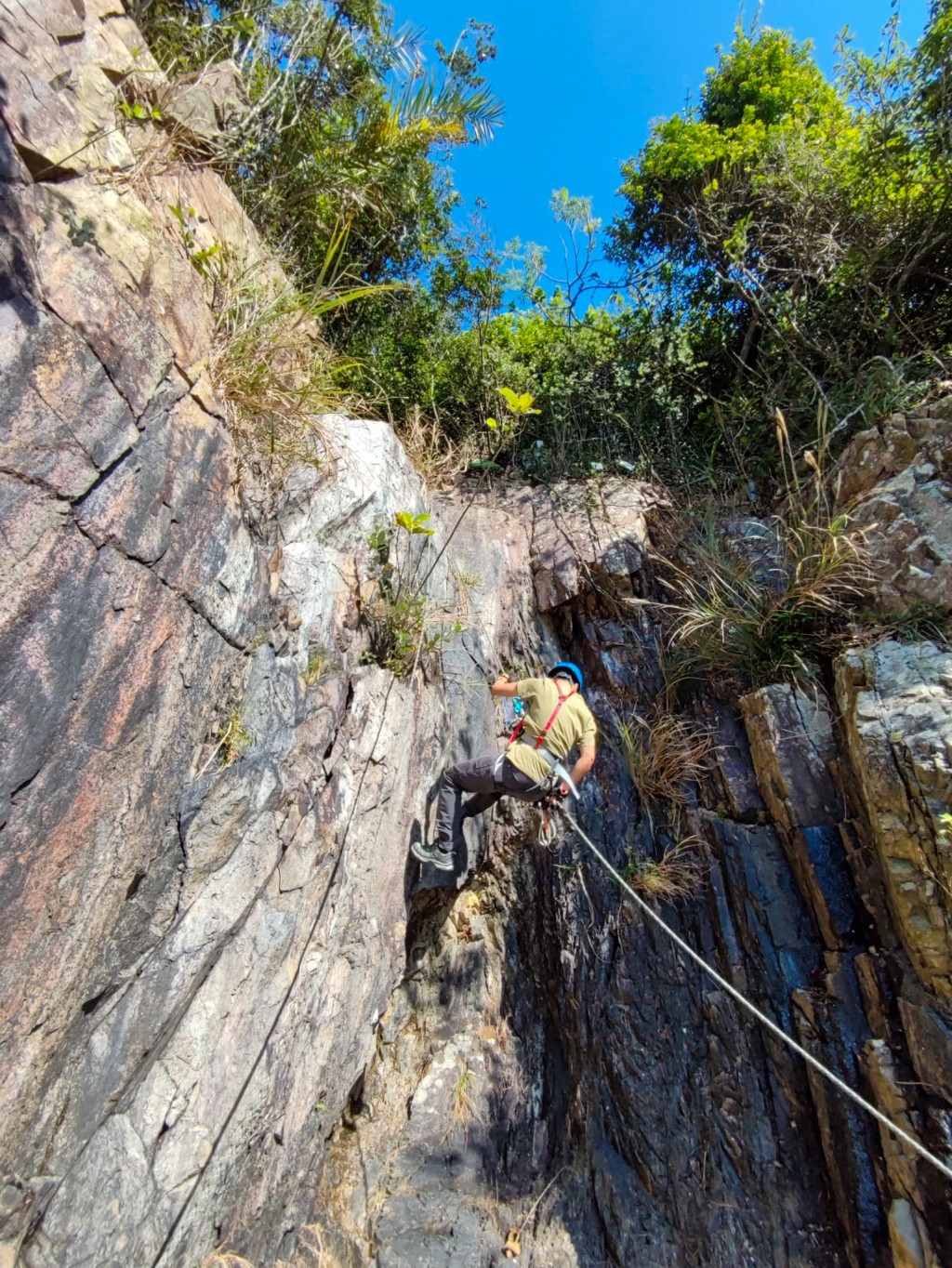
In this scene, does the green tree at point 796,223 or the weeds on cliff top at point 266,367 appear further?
the green tree at point 796,223

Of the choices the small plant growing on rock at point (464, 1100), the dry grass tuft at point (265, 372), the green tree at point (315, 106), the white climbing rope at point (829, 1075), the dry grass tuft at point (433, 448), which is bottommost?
the small plant growing on rock at point (464, 1100)

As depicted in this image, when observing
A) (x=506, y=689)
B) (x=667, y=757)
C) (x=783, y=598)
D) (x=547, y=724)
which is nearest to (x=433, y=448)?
(x=506, y=689)

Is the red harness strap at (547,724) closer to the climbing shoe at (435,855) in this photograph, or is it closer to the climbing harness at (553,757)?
the climbing harness at (553,757)

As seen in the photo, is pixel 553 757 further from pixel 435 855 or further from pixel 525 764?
pixel 435 855

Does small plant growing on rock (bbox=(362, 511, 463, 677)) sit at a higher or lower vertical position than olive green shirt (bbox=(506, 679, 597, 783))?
higher

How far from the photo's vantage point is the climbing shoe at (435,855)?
12.6ft

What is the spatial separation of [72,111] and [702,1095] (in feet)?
20.1

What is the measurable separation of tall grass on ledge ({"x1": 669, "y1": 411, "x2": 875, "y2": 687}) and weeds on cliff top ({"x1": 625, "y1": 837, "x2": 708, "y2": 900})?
1299 millimetres

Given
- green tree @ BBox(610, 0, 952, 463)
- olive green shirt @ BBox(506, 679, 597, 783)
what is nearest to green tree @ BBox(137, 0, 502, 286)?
green tree @ BBox(610, 0, 952, 463)

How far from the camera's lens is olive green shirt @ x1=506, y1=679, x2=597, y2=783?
3830 millimetres

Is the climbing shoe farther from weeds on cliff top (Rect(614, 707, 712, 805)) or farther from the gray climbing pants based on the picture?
weeds on cliff top (Rect(614, 707, 712, 805))

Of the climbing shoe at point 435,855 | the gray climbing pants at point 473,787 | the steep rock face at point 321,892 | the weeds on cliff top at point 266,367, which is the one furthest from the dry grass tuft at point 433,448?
the climbing shoe at point 435,855

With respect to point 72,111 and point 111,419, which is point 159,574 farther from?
point 72,111

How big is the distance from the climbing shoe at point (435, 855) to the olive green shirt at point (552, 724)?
0.77 m
